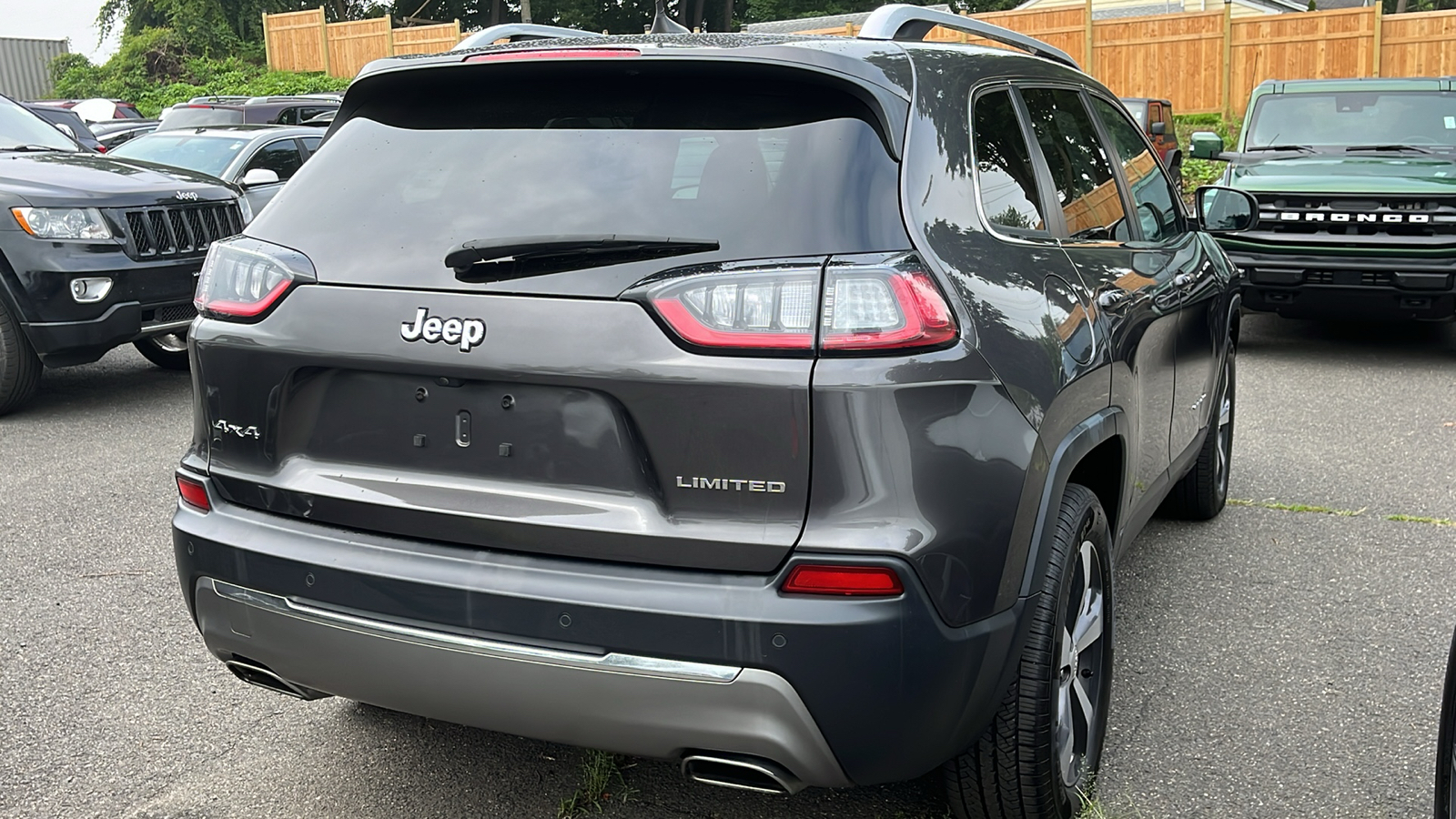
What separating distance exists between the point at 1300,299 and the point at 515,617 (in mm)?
7532

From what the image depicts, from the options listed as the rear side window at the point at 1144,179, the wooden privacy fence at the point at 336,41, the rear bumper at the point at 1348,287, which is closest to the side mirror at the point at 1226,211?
the rear side window at the point at 1144,179

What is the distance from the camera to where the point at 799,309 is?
7.34 feet

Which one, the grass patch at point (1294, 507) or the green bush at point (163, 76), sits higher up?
the green bush at point (163, 76)

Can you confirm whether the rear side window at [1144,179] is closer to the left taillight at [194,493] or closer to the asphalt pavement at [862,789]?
the asphalt pavement at [862,789]

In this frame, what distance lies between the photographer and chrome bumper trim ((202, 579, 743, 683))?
87.6 inches

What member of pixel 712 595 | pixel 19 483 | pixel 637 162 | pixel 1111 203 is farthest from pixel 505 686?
pixel 19 483

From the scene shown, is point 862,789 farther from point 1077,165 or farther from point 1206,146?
point 1206,146

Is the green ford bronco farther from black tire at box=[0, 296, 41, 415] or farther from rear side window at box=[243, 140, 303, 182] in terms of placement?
black tire at box=[0, 296, 41, 415]

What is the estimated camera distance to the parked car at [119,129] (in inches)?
756

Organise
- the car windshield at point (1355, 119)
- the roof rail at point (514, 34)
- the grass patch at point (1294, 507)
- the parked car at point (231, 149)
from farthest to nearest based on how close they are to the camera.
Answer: the parked car at point (231, 149)
the car windshield at point (1355, 119)
the grass patch at point (1294, 507)
the roof rail at point (514, 34)

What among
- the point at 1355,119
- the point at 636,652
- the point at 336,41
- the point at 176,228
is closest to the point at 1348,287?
the point at 1355,119

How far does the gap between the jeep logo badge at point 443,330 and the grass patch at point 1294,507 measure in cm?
402

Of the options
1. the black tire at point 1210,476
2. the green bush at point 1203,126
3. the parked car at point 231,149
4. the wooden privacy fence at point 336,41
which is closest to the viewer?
the black tire at point 1210,476

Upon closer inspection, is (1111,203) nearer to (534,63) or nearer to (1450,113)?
(534,63)
